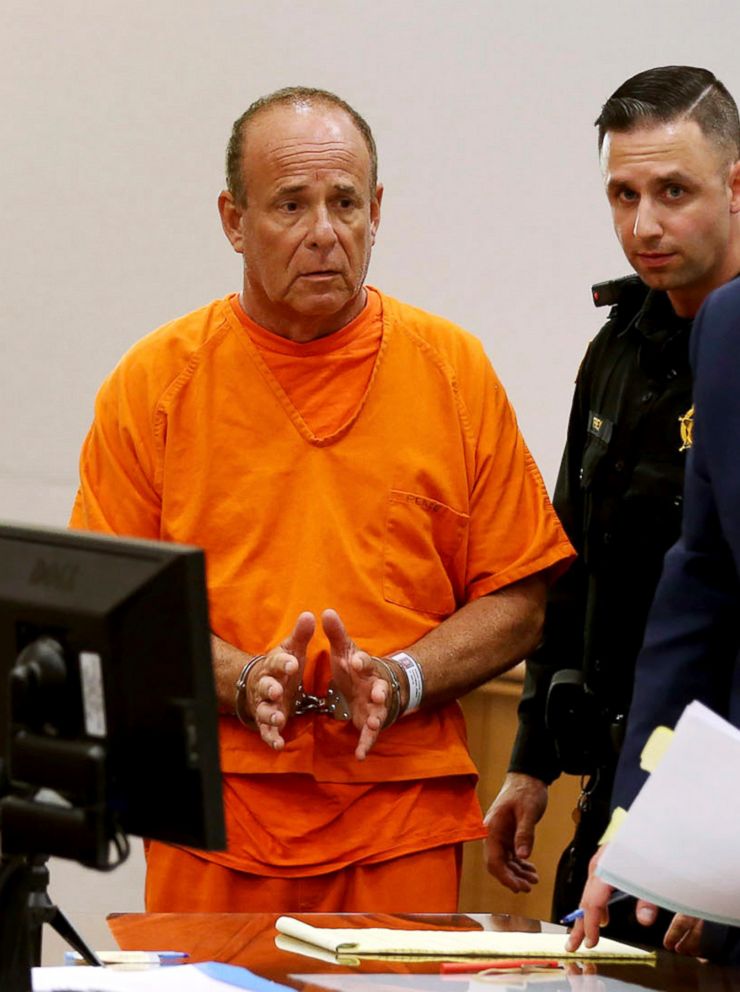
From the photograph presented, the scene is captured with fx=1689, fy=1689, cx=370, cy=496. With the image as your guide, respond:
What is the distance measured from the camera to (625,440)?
230cm

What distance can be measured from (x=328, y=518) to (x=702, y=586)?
77 centimetres

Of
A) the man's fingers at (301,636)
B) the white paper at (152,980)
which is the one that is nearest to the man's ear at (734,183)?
the man's fingers at (301,636)

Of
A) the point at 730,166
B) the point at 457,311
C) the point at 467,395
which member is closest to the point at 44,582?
the point at 467,395

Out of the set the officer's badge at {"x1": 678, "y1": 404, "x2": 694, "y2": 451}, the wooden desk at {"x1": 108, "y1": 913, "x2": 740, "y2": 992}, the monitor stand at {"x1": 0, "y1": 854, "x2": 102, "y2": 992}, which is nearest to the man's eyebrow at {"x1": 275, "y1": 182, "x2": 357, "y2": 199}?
the officer's badge at {"x1": 678, "y1": 404, "x2": 694, "y2": 451}

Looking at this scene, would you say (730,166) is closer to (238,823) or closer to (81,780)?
(238,823)

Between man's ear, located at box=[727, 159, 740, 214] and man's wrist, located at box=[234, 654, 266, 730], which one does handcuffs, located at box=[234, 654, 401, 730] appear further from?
man's ear, located at box=[727, 159, 740, 214]

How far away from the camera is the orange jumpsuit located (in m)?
2.19

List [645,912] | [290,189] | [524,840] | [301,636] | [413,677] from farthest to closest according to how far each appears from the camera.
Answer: [524,840], [290,189], [413,677], [301,636], [645,912]

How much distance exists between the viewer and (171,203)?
11.9ft

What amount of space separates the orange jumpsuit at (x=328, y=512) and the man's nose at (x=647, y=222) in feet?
0.99

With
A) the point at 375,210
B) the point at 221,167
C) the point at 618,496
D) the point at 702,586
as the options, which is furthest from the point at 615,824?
the point at 221,167

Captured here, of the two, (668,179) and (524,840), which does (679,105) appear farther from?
(524,840)

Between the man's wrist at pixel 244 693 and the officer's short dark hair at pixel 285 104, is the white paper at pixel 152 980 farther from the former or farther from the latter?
the officer's short dark hair at pixel 285 104

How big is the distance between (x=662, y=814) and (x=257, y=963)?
0.49 metres
